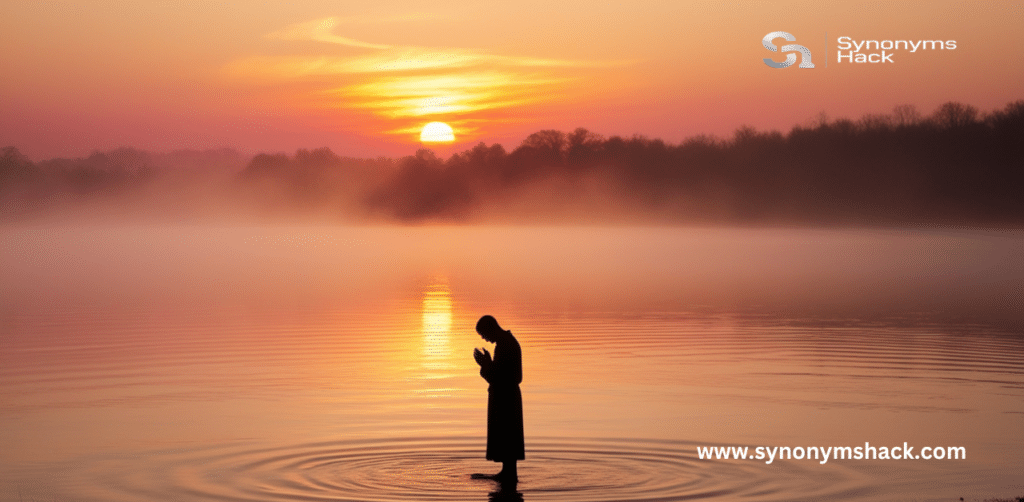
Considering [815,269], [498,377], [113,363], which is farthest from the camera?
[815,269]

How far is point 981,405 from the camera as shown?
1973cm

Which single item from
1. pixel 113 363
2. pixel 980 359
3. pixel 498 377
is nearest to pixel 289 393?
pixel 113 363

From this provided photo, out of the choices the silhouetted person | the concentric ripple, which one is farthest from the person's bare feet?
the concentric ripple

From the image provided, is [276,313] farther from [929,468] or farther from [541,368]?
[929,468]

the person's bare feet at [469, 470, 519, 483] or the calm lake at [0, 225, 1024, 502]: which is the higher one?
the calm lake at [0, 225, 1024, 502]

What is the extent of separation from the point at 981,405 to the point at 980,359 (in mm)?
7321

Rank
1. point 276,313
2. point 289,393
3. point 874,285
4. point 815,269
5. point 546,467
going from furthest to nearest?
point 815,269
point 874,285
point 276,313
point 289,393
point 546,467

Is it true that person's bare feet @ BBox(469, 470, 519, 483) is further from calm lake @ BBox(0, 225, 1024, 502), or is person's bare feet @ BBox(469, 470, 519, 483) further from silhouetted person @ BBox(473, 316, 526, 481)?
calm lake @ BBox(0, 225, 1024, 502)

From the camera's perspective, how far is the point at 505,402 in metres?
13.0

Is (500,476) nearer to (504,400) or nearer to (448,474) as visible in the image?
(448,474)

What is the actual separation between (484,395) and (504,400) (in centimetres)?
757

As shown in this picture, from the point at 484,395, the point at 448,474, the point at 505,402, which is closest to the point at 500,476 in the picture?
the point at 448,474

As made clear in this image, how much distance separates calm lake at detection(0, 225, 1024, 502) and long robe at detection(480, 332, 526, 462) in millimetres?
438

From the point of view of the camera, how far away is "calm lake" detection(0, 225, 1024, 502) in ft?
45.1
